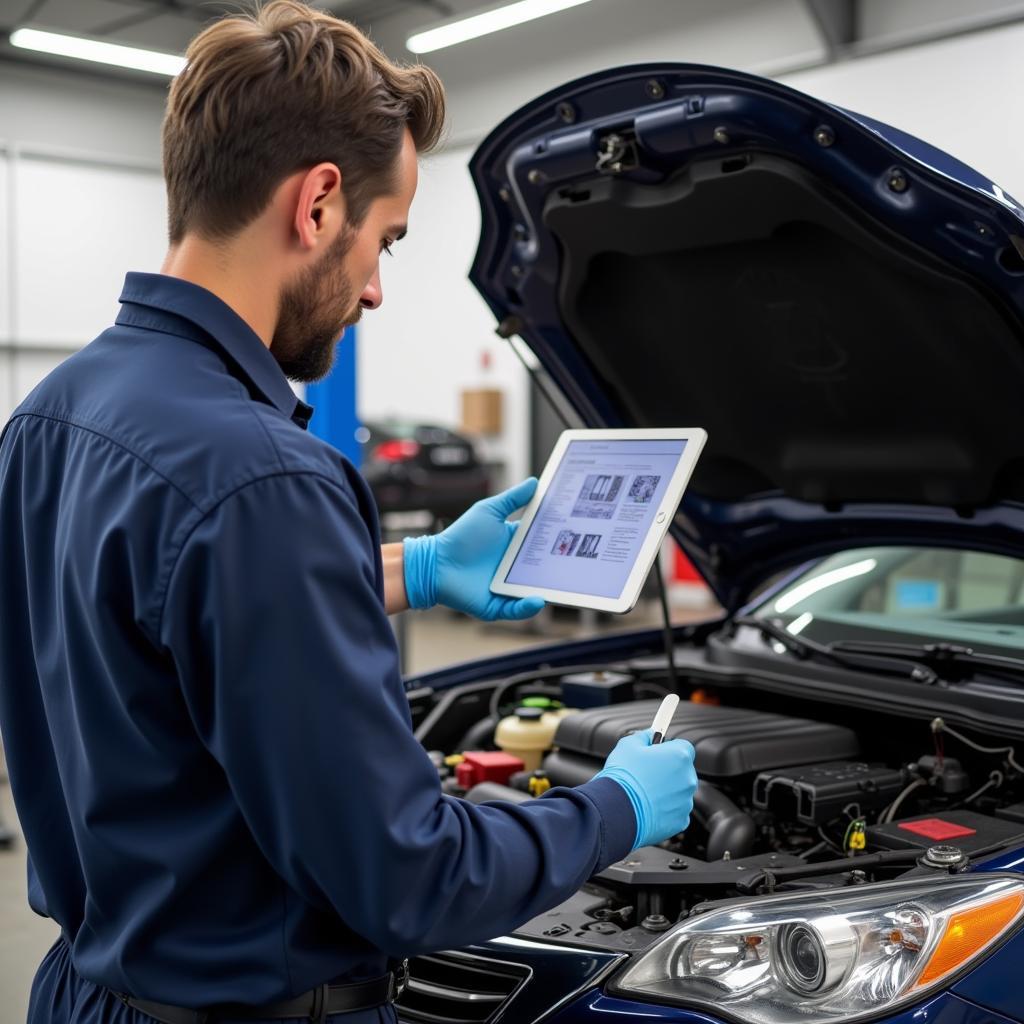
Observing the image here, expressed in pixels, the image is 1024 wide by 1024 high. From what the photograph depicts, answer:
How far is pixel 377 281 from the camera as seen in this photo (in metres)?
1.35

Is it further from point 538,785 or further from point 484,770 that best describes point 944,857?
point 484,770

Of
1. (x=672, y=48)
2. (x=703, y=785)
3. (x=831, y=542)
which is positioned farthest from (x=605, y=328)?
(x=672, y=48)

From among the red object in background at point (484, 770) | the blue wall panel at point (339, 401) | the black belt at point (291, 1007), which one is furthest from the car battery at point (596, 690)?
the blue wall panel at point (339, 401)

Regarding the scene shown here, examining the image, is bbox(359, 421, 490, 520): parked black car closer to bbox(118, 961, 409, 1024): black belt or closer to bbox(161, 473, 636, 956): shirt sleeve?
bbox(118, 961, 409, 1024): black belt

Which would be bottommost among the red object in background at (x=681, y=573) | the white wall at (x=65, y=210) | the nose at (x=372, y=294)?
the red object in background at (x=681, y=573)

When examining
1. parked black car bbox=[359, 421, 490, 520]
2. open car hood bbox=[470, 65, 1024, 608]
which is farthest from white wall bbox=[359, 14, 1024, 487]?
open car hood bbox=[470, 65, 1024, 608]

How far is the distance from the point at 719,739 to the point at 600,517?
0.45m

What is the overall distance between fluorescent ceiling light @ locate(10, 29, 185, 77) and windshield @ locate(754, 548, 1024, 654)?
8.14 meters

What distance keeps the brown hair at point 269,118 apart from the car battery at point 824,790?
111cm

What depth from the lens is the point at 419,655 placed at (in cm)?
758

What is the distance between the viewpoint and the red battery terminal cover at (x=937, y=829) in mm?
1594

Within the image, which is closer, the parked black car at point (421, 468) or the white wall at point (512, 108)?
the white wall at point (512, 108)

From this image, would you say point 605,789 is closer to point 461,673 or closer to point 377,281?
point 377,281

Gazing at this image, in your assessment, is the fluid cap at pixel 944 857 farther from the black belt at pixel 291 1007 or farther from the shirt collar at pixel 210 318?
the shirt collar at pixel 210 318
